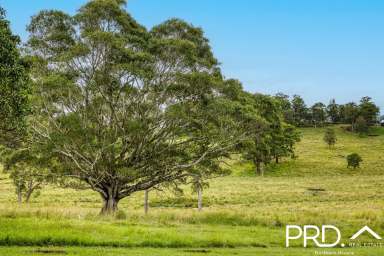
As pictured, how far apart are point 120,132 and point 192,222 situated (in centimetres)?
754

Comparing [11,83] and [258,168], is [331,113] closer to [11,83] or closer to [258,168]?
[258,168]

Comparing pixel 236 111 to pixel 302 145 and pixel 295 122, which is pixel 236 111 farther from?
pixel 295 122

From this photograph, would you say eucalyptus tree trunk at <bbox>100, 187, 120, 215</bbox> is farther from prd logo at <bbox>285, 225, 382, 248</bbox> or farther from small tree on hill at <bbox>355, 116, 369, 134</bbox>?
small tree on hill at <bbox>355, 116, 369, 134</bbox>

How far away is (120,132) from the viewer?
100 ft

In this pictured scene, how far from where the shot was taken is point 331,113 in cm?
17838

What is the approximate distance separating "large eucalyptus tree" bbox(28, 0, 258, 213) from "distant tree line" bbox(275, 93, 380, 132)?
12222 cm

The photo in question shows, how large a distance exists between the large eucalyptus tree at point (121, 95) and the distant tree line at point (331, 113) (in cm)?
12222

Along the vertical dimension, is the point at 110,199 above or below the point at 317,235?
above

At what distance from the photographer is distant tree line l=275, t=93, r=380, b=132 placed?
510 ft

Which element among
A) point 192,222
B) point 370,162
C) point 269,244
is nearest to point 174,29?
point 192,222

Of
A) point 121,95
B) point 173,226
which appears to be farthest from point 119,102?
point 173,226

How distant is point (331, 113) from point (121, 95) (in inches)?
6218

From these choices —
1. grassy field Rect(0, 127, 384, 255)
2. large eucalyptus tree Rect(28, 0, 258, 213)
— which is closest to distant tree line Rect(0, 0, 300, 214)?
large eucalyptus tree Rect(28, 0, 258, 213)

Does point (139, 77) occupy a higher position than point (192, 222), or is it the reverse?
point (139, 77)
